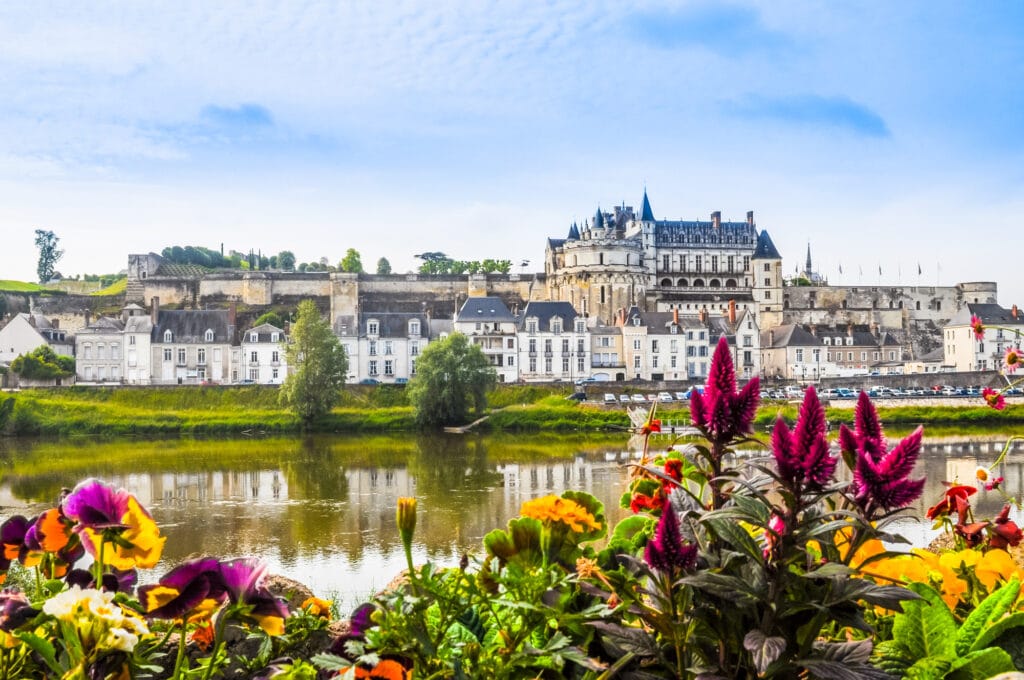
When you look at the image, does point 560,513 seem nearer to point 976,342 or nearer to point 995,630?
point 995,630

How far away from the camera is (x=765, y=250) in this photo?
60.4 metres

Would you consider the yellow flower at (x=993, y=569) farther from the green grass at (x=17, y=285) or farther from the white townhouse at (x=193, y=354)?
the green grass at (x=17, y=285)

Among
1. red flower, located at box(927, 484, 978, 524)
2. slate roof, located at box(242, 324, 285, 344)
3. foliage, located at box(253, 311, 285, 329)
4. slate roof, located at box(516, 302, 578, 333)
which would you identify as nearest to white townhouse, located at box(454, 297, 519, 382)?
slate roof, located at box(516, 302, 578, 333)

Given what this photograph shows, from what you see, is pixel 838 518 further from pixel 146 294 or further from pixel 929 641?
pixel 146 294

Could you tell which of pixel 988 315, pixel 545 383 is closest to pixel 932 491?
pixel 545 383

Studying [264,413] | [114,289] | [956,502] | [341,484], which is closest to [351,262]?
[114,289]

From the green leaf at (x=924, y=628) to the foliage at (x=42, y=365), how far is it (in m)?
45.5

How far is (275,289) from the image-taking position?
2267 inches

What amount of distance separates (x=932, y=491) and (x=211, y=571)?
1687cm

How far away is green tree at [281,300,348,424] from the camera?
35.2m

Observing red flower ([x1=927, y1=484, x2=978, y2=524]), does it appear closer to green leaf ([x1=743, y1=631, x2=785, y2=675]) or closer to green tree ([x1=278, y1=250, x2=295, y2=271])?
green leaf ([x1=743, y1=631, x2=785, y2=675])

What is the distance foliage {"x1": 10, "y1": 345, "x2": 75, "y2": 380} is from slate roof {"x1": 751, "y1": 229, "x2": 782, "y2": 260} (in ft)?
137

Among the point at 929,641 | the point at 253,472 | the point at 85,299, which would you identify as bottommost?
the point at 253,472

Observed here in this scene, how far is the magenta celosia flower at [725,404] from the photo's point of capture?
76.0 inches
